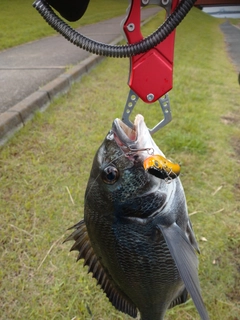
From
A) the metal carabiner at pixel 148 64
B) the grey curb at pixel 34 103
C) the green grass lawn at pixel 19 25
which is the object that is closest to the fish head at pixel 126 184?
the metal carabiner at pixel 148 64

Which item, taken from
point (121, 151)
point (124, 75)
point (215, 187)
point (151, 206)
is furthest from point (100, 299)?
point (124, 75)

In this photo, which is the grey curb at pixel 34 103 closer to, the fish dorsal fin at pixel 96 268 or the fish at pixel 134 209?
the fish dorsal fin at pixel 96 268

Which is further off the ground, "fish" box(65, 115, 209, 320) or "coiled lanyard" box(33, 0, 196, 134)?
"coiled lanyard" box(33, 0, 196, 134)

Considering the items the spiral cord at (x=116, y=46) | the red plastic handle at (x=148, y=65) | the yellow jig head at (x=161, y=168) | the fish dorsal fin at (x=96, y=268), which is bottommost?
the fish dorsal fin at (x=96, y=268)

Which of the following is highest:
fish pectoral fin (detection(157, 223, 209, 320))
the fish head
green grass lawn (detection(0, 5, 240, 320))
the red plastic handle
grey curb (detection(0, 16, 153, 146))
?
the red plastic handle

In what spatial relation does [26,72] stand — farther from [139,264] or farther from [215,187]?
[139,264]

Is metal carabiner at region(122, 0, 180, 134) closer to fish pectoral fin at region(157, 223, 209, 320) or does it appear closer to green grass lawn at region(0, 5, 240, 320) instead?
fish pectoral fin at region(157, 223, 209, 320)

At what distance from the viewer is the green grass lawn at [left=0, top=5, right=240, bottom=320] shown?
1.86 meters

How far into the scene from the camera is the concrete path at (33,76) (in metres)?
3.46

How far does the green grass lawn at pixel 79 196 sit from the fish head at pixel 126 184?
2.98 feet

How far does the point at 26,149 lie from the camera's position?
10.0ft

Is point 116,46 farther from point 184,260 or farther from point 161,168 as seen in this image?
point 184,260

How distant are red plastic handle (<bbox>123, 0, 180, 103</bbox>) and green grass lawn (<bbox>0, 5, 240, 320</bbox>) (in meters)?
1.30

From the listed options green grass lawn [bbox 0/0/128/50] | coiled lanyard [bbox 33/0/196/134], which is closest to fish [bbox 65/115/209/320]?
coiled lanyard [bbox 33/0/196/134]
